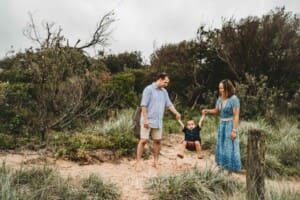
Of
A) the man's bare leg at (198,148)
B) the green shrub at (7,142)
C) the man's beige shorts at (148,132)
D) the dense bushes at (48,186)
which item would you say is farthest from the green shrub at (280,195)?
the green shrub at (7,142)

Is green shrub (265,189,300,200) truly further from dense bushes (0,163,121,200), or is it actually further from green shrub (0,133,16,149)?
green shrub (0,133,16,149)

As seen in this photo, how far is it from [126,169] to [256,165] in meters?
2.86

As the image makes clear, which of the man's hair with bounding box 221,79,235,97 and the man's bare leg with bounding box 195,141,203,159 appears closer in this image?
the man's hair with bounding box 221,79,235,97

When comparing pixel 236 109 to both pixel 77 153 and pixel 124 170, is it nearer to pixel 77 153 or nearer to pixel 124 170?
pixel 124 170

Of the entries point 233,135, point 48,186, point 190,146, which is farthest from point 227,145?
point 48,186

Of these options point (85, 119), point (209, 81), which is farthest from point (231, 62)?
point (85, 119)

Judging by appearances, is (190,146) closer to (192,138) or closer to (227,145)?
(192,138)

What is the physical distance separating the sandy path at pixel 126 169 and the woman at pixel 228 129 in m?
0.28

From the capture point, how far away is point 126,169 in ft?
21.9

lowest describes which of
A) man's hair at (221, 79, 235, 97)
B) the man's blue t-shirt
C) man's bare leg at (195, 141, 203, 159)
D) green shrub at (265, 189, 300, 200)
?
green shrub at (265, 189, 300, 200)

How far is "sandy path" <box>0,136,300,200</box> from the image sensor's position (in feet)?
18.3

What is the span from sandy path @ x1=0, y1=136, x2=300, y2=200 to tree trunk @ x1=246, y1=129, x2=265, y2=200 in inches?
37.2

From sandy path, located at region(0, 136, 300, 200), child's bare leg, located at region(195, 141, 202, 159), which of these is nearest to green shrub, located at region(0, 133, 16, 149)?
sandy path, located at region(0, 136, 300, 200)

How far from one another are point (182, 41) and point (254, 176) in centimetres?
1306
